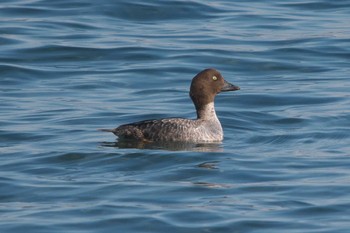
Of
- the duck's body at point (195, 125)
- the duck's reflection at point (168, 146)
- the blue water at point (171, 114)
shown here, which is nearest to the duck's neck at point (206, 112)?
the duck's body at point (195, 125)

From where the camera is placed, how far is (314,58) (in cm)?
2267

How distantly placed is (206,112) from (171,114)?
149 cm

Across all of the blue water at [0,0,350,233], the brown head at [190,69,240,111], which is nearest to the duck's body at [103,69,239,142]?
the brown head at [190,69,240,111]

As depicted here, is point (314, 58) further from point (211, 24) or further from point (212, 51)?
point (211, 24)

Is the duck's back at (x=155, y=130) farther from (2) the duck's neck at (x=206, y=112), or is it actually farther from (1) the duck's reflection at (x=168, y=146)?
(2) the duck's neck at (x=206, y=112)

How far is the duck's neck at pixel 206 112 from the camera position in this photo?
16.6 m

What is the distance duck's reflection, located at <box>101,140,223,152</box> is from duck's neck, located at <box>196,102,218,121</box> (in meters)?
0.50

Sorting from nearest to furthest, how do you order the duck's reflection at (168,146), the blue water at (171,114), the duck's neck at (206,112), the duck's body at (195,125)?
the blue water at (171,114) < the duck's reflection at (168,146) < the duck's body at (195,125) < the duck's neck at (206,112)

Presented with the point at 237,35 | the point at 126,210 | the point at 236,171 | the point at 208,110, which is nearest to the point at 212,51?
the point at 237,35

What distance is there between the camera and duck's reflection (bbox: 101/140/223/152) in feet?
51.9

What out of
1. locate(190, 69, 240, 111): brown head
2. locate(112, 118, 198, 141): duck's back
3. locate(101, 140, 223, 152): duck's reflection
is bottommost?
locate(101, 140, 223, 152): duck's reflection

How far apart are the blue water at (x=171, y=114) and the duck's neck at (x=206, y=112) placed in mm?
374

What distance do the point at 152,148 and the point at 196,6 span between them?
1135cm

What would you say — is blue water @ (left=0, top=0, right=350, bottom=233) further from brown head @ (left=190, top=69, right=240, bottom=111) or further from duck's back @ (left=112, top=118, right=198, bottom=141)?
brown head @ (left=190, top=69, right=240, bottom=111)
